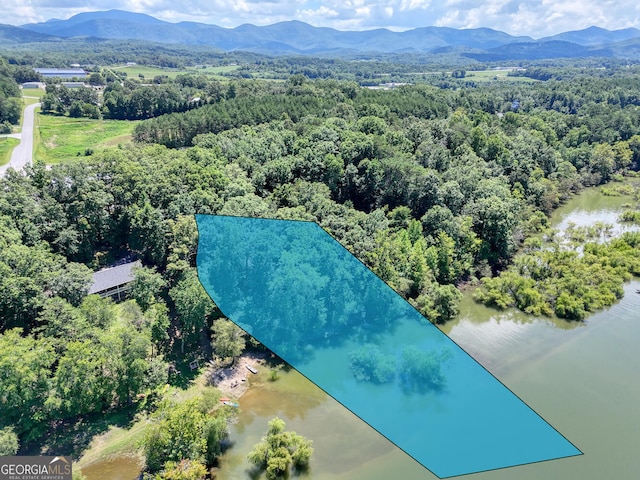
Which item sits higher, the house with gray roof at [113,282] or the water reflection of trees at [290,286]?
the water reflection of trees at [290,286]

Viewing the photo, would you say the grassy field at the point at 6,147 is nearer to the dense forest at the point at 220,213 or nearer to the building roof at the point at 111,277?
the dense forest at the point at 220,213

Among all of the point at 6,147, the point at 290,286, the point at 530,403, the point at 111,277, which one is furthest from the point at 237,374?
the point at 6,147

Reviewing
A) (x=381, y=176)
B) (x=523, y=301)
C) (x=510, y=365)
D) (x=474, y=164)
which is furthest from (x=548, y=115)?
(x=510, y=365)

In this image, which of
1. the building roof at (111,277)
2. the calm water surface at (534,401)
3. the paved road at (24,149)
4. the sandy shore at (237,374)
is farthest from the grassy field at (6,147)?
the calm water surface at (534,401)

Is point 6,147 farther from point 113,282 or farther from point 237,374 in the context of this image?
point 237,374

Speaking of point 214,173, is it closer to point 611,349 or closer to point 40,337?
point 40,337
